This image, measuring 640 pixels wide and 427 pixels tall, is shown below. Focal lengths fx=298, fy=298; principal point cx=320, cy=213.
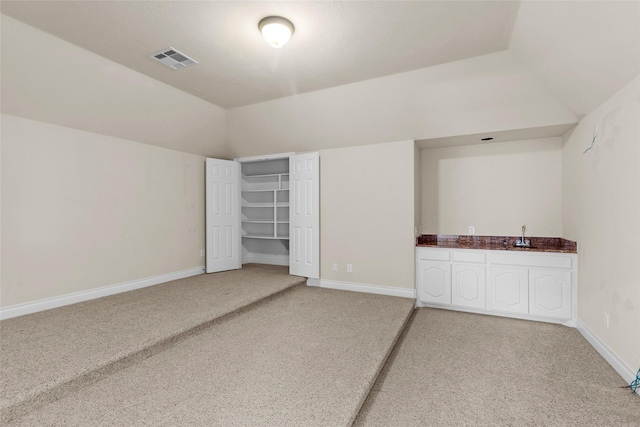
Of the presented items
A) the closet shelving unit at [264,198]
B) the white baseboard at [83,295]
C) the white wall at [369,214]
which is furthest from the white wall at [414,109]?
the white baseboard at [83,295]

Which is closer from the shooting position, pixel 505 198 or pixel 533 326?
pixel 533 326

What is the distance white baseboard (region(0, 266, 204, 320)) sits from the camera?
125 inches

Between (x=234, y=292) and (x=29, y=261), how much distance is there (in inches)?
88.3

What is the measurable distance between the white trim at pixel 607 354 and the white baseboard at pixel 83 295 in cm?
539

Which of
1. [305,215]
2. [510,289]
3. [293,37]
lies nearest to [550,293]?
[510,289]

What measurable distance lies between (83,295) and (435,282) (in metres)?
4.60

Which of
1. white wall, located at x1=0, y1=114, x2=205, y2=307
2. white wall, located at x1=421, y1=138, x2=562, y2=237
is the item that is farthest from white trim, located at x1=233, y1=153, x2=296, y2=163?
white wall, located at x1=421, y1=138, x2=562, y2=237

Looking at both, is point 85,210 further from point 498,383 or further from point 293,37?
point 498,383

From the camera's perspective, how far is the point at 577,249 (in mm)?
3439

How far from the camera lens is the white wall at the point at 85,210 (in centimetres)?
318

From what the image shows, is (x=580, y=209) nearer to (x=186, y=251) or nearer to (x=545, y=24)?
(x=545, y=24)

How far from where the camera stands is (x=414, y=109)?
3.78m

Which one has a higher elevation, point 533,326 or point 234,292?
point 234,292

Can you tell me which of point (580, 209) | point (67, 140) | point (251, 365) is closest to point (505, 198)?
point (580, 209)
